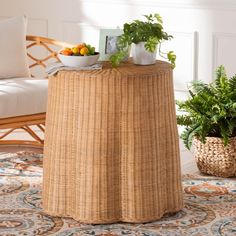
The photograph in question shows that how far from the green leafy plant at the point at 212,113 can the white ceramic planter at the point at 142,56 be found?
31.1 inches

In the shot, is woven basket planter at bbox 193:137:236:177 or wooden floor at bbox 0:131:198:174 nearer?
woven basket planter at bbox 193:137:236:177

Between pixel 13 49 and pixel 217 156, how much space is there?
1442 millimetres

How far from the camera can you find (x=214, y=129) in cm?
459

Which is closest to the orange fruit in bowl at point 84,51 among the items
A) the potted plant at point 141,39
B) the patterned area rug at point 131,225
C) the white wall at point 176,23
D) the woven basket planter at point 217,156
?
the potted plant at point 141,39

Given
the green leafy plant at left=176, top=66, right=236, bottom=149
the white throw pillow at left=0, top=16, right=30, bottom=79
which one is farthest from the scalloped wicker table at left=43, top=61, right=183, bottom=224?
the white throw pillow at left=0, top=16, right=30, bottom=79

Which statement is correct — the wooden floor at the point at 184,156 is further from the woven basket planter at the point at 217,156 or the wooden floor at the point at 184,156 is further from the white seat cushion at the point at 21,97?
the white seat cushion at the point at 21,97

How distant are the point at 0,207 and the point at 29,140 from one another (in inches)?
57.4

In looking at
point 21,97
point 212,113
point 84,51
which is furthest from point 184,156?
point 84,51

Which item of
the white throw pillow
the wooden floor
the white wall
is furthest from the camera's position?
the white wall

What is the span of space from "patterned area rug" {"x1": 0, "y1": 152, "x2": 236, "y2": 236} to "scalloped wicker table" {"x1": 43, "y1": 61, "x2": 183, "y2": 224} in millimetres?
66

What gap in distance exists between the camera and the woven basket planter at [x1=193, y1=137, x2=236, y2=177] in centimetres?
452

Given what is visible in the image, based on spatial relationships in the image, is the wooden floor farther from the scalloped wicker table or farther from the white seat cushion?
the scalloped wicker table

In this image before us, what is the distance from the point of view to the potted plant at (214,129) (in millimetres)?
4488

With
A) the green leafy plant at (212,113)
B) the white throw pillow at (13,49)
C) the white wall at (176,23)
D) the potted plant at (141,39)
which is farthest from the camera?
the white wall at (176,23)
